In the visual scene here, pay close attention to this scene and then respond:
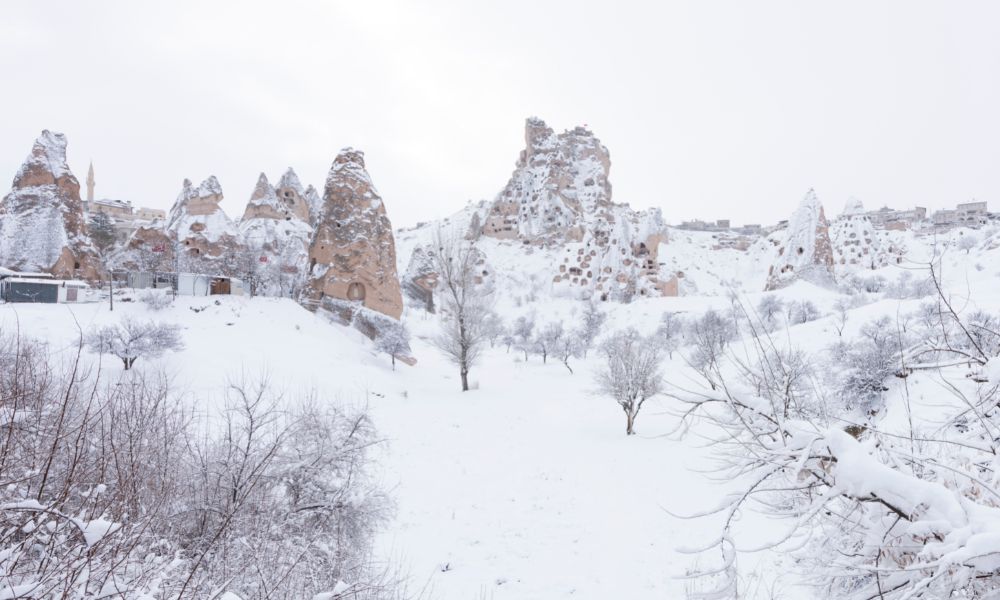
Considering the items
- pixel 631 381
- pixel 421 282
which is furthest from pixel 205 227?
pixel 631 381

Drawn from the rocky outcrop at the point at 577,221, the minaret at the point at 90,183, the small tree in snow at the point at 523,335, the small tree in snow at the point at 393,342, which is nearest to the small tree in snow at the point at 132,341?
the small tree in snow at the point at 393,342

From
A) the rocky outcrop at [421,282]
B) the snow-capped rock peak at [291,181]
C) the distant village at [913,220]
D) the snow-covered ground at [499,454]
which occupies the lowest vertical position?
the snow-covered ground at [499,454]

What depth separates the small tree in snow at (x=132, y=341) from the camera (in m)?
14.3

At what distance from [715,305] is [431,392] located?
28798 millimetres

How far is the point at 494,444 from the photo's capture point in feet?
48.6

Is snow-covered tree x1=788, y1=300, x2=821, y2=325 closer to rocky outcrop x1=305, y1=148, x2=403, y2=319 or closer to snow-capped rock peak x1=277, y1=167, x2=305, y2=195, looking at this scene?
rocky outcrop x1=305, y1=148, x2=403, y2=319

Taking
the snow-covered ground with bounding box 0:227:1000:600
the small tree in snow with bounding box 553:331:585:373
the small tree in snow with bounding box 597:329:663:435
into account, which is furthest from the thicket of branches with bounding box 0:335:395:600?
the small tree in snow with bounding box 553:331:585:373

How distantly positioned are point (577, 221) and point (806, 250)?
134 feet

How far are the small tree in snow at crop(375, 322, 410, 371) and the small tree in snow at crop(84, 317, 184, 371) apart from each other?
35.1ft

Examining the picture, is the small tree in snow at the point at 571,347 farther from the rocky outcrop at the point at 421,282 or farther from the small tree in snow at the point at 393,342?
the rocky outcrop at the point at 421,282

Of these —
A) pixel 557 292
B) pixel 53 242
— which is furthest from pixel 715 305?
pixel 53 242

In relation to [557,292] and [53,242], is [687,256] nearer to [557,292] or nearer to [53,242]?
[557,292]

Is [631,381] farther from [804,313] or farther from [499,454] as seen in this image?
[804,313]

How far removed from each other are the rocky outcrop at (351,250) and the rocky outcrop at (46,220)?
1319 centimetres
